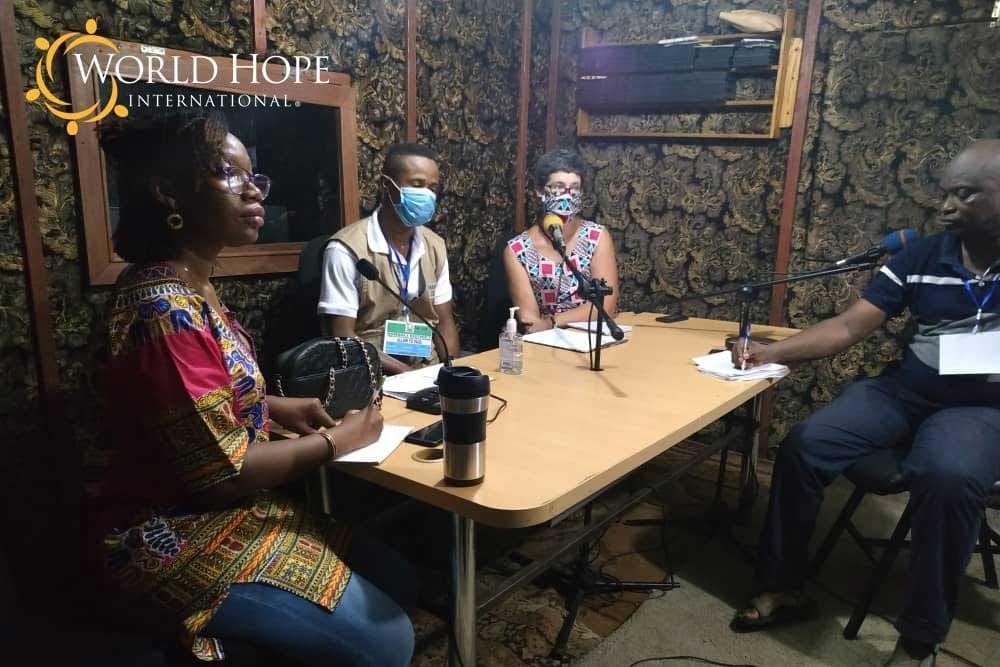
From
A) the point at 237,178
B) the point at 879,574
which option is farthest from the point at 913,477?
the point at 237,178

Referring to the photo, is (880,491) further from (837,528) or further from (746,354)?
(746,354)

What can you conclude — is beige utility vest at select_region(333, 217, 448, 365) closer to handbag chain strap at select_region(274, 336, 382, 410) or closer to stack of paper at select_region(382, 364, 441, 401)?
stack of paper at select_region(382, 364, 441, 401)

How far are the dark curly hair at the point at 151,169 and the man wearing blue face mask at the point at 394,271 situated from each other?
3.08ft

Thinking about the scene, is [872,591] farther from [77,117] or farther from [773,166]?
[77,117]

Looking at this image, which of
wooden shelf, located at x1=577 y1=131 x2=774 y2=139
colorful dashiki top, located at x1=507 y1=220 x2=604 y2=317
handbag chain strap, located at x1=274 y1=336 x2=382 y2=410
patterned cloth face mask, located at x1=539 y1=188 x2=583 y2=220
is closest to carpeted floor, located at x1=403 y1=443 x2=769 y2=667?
handbag chain strap, located at x1=274 y1=336 x2=382 y2=410

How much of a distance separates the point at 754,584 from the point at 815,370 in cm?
129

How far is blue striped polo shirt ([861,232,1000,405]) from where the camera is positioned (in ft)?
6.36

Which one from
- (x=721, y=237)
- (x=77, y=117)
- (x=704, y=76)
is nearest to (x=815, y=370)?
(x=721, y=237)

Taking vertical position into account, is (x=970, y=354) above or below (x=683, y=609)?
above

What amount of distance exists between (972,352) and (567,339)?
119 centimetres

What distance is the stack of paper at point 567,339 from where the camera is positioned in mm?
2146

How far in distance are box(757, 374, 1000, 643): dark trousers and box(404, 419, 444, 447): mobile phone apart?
1.14 meters

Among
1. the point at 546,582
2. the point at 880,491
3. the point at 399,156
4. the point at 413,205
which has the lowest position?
the point at 546,582

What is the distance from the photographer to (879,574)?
1.87 meters
